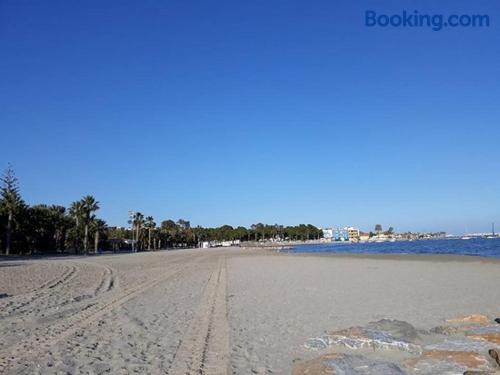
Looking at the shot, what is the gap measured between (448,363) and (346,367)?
151 cm

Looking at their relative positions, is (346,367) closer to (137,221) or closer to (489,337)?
(489,337)

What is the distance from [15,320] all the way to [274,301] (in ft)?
23.7

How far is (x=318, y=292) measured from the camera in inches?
692

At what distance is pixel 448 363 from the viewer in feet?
22.4

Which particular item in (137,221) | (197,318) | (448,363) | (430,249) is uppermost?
(137,221)

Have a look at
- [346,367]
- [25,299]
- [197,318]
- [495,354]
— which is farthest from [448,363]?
[25,299]

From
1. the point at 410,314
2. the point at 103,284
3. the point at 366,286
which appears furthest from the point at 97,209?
the point at 410,314

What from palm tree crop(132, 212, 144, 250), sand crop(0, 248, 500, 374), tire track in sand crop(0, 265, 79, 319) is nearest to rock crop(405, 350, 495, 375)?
sand crop(0, 248, 500, 374)

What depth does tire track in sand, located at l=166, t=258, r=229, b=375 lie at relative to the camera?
710cm

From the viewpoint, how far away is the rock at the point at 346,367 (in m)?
6.32

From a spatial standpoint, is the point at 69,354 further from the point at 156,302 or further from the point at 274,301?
the point at 274,301

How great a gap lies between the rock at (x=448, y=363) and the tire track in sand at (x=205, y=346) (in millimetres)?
2687

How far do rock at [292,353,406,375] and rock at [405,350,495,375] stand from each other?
0.34 m

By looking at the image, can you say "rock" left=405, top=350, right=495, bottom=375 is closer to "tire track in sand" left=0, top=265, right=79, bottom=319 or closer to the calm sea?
"tire track in sand" left=0, top=265, right=79, bottom=319
